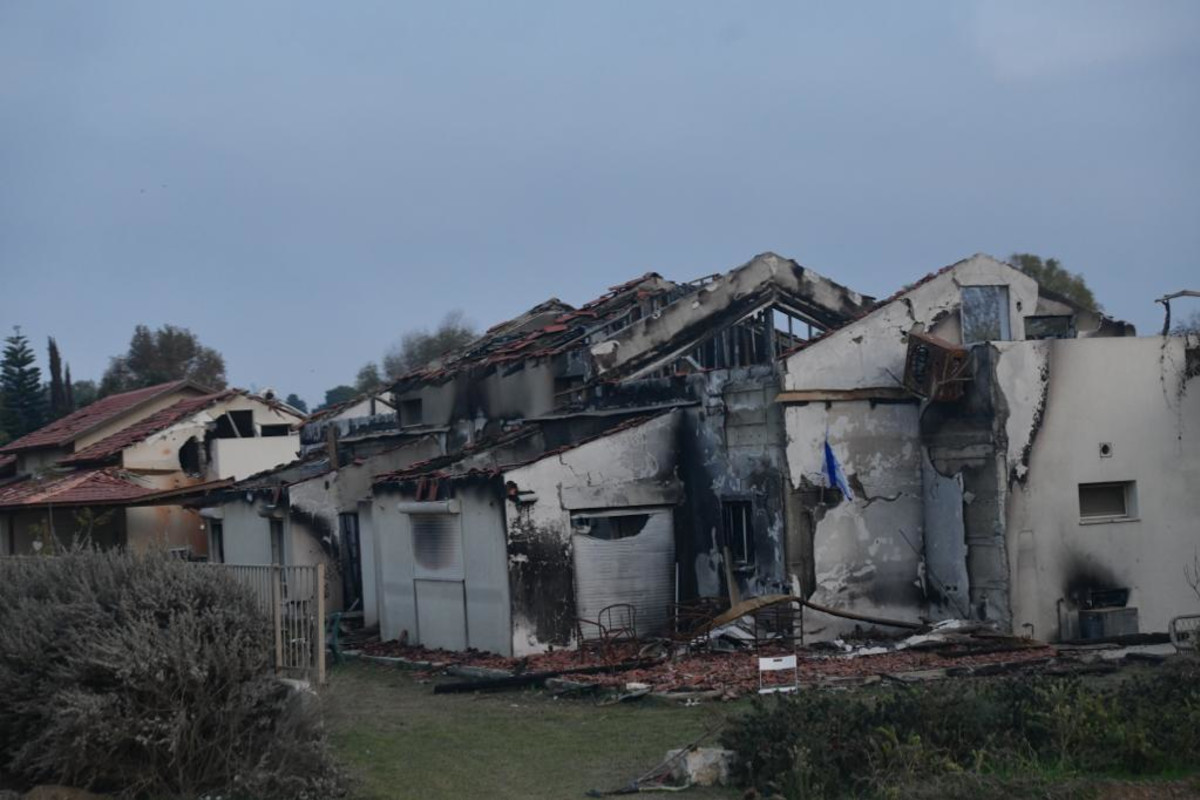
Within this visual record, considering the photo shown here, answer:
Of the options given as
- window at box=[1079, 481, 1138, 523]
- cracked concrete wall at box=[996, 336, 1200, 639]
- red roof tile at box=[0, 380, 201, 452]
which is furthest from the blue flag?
red roof tile at box=[0, 380, 201, 452]

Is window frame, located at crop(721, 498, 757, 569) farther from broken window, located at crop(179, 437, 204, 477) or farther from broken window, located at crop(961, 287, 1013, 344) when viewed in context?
broken window, located at crop(179, 437, 204, 477)

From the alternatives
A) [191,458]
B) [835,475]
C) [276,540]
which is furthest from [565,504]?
[191,458]

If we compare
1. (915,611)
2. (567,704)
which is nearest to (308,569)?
(567,704)

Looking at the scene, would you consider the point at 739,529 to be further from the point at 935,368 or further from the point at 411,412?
the point at 411,412

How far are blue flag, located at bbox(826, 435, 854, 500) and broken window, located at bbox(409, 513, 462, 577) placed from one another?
602cm

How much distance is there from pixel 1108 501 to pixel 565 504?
8189 millimetres

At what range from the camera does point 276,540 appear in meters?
28.5

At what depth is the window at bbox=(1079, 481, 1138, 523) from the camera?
67.6ft

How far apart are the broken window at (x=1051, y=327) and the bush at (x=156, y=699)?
51.6 feet

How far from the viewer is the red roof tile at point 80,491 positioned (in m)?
33.6

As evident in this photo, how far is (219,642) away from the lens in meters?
12.9

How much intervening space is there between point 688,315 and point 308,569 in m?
12.9

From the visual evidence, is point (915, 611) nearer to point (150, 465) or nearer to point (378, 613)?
point (378, 613)

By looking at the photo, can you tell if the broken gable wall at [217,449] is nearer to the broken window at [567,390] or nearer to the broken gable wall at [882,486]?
the broken window at [567,390]
